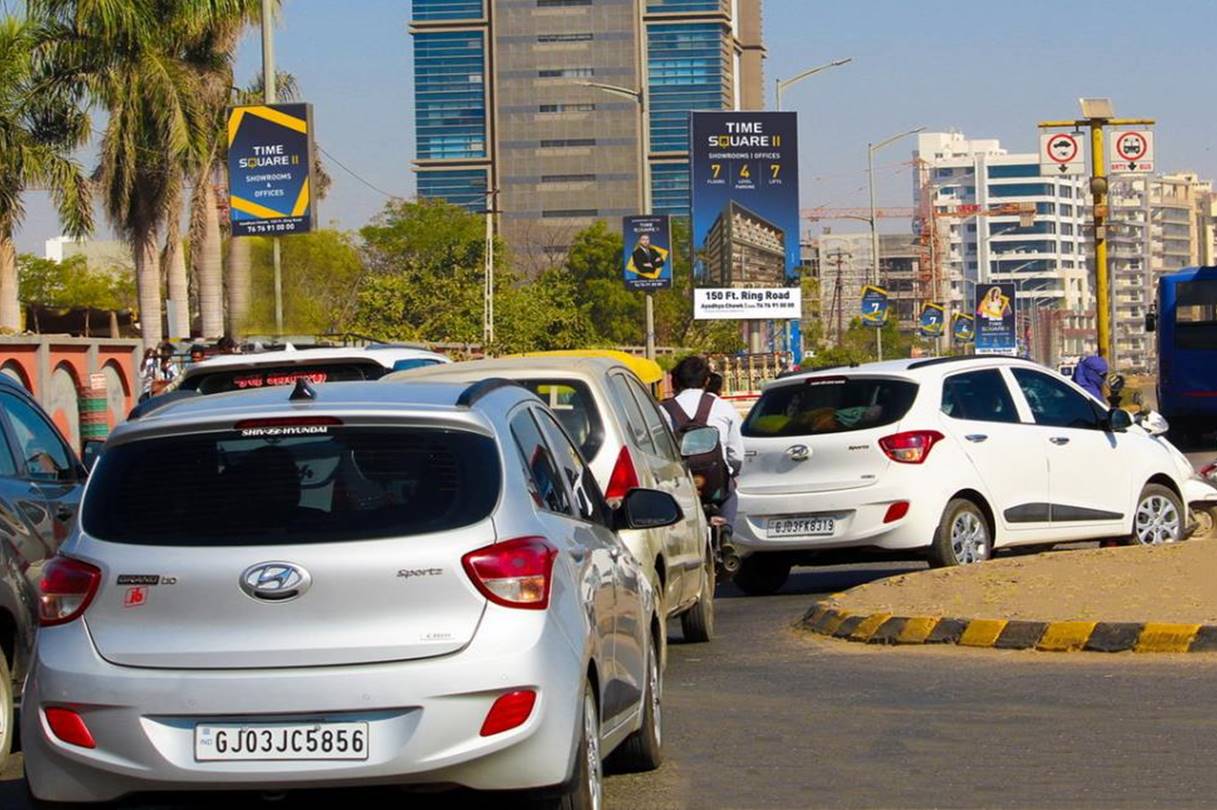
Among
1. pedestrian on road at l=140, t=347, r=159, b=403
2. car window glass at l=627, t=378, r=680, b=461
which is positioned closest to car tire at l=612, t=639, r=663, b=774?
car window glass at l=627, t=378, r=680, b=461

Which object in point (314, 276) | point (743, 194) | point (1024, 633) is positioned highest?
point (743, 194)

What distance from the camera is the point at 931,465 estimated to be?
14.7 m

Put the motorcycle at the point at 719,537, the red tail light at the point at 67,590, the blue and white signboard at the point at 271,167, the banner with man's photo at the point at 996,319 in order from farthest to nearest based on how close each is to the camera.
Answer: the banner with man's photo at the point at 996,319 < the blue and white signboard at the point at 271,167 < the motorcycle at the point at 719,537 < the red tail light at the point at 67,590

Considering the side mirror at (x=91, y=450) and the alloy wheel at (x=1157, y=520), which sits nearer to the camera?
the side mirror at (x=91, y=450)

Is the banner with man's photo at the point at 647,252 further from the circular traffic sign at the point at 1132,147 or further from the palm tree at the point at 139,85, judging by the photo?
the circular traffic sign at the point at 1132,147

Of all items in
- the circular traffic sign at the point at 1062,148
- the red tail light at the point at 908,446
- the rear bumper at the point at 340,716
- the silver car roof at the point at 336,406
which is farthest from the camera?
the circular traffic sign at the point at 1062,148

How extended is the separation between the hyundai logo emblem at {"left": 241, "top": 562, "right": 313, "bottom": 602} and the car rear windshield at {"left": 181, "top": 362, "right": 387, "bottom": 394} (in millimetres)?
6920

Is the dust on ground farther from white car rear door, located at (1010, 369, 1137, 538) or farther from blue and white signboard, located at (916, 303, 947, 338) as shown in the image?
blue and white signboard, located at (916, 303, 947, 338)

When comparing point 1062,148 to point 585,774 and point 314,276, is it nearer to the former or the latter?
point 585,774

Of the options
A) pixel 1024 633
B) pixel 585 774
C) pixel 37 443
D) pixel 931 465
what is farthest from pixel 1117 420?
pixel 585 774

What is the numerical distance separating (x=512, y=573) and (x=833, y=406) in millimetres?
9190

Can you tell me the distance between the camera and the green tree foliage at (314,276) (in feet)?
300

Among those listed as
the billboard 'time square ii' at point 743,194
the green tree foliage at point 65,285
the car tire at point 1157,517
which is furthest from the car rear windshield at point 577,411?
the green tree foliage at point 65,285

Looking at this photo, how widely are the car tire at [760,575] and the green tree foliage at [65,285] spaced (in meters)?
99.3
